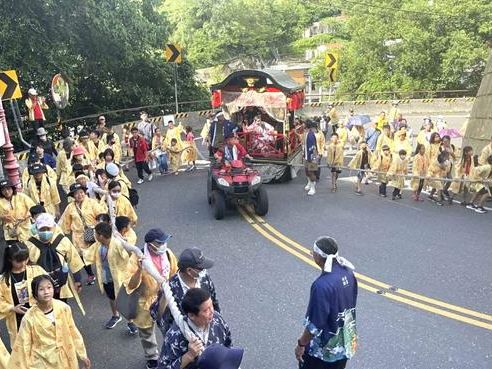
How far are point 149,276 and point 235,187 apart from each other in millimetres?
5834

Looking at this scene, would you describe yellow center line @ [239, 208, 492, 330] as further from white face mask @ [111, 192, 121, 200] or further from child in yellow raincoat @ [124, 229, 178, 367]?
child in yellow raincoat @ [124, 229, 178, 367]

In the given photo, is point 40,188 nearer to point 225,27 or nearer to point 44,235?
point 44,235

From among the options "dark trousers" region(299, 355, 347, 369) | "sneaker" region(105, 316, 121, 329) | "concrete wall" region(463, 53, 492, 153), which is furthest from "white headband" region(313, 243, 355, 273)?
"concrete wall" region(463, 53, 492, 153)

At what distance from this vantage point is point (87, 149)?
12930 mm

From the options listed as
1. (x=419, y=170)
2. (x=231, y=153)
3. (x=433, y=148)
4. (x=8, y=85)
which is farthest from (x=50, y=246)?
(x=433, y=148)

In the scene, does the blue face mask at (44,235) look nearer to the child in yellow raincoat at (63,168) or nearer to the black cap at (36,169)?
the black cap at (36,169)

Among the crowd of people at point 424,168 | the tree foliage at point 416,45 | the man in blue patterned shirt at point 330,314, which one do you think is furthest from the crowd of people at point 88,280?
the tree foliage at point 416,45

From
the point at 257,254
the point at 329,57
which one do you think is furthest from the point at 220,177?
the point at 329,57

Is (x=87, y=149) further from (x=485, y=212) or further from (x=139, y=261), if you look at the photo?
(x=485, y=212)

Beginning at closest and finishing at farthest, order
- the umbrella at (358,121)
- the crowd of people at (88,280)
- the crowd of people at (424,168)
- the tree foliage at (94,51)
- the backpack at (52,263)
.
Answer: the crowd of people at (88,280)
the backpack at (52,263)
the crowd of people at (424,168)
the tree foliage at (94,51)
the umbrella at (358,121)

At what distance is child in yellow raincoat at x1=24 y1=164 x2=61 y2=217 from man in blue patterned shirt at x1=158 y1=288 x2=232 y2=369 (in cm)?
653

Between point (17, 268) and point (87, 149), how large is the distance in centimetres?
808

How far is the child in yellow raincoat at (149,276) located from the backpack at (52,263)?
1.06 metres

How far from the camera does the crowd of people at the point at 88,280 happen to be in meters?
3.46
